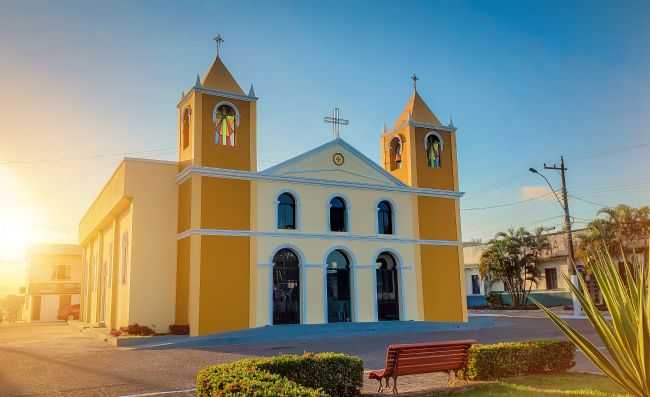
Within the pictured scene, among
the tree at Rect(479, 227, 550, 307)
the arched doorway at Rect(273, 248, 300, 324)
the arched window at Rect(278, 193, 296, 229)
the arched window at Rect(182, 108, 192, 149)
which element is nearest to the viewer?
the arched doorway at Rect(273, 248, 300, 324)

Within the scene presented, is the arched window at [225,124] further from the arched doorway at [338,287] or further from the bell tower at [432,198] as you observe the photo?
the bell tower at [432,198]

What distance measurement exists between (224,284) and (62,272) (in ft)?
107

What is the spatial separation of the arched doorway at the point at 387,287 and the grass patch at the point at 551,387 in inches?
619

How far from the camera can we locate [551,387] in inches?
345

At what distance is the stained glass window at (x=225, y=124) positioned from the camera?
23234 millimetres

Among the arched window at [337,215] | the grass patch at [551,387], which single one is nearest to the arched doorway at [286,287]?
the arched window at [337,215]

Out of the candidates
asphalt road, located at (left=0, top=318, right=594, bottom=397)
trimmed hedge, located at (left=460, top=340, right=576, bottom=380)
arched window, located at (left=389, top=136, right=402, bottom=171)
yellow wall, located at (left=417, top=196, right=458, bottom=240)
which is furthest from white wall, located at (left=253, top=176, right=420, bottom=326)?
trimmed hedge, located at (left=460, top=340, right=576, bottom=380)

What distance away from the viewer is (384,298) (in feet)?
84.3

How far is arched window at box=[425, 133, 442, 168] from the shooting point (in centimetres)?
2858

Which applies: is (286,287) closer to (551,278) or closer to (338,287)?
(338,287)

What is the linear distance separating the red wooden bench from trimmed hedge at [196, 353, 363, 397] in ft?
1.63

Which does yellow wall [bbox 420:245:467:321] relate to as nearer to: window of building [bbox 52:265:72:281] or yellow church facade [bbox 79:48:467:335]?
yellow church facade [bbox 79:48:467:335]

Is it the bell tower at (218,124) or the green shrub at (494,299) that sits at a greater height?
the bell tower at (218,124)

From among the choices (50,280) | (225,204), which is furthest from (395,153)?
(50,280)
